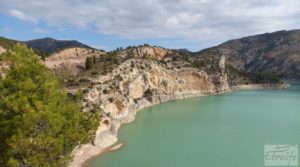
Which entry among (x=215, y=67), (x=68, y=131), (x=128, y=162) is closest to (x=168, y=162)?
(x=128, y=162)

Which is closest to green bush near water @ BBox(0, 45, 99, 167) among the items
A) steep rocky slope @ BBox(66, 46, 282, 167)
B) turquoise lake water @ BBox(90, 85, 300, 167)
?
steep rocky slope @ BBox(66, 46, 282, 167)

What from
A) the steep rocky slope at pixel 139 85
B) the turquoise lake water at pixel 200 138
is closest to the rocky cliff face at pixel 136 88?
the steep rocky slope at pixel 139 85

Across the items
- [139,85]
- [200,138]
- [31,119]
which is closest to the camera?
[31,119]

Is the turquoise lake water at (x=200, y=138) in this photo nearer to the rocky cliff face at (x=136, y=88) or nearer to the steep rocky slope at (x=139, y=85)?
the rocky cliff face at (x=136, y=88)

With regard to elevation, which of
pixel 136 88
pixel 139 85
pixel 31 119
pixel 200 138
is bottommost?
pixel 200 138

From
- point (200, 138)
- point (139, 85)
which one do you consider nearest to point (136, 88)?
point (139, 85)

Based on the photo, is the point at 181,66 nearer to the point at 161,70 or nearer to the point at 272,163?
the point at 161,70

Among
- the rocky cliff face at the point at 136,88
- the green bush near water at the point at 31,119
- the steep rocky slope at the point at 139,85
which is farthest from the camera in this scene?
the steep rocky slope at the point at 139,85

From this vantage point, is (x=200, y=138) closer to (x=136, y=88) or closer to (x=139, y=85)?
(x=136, y=88)
